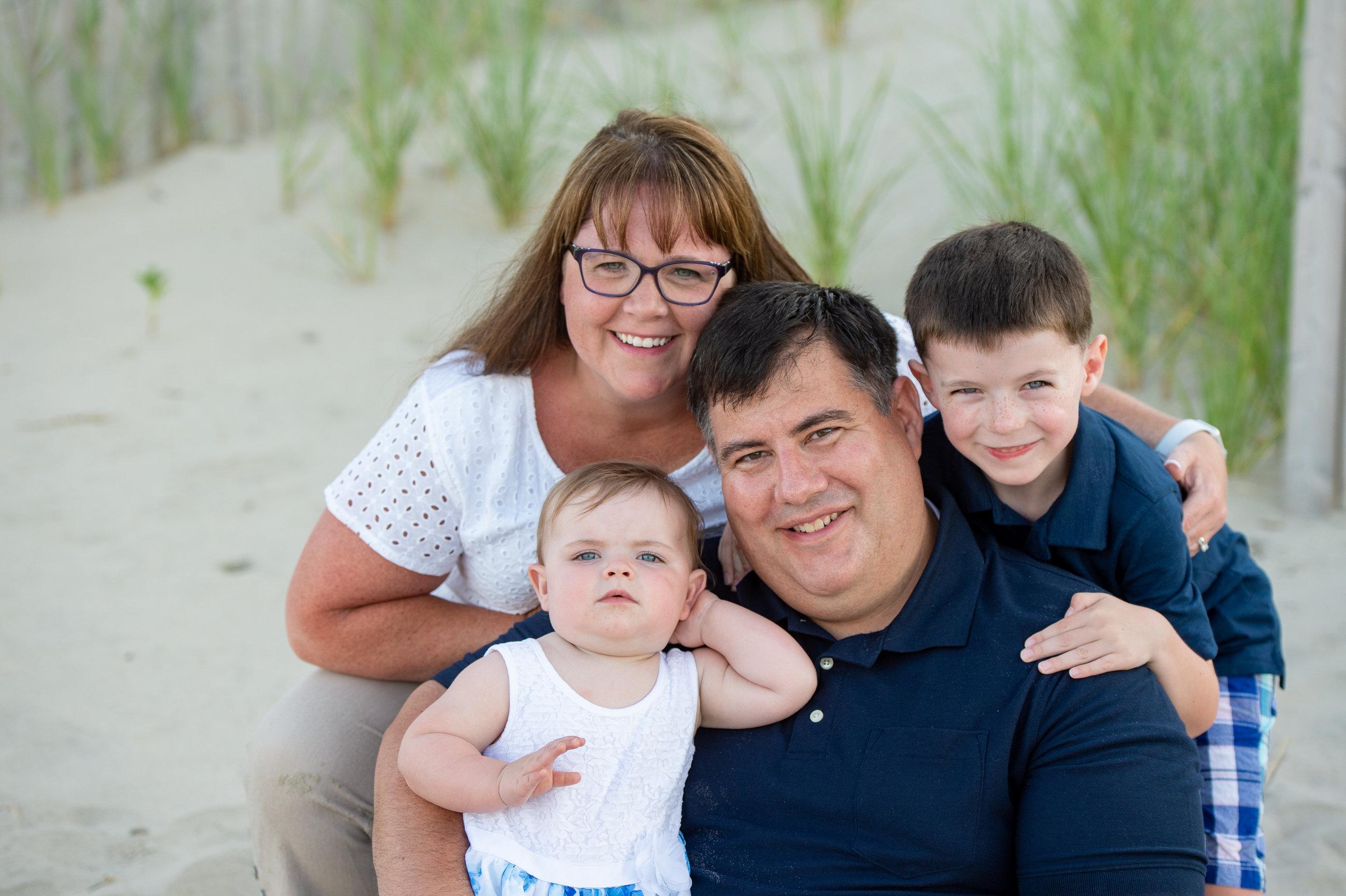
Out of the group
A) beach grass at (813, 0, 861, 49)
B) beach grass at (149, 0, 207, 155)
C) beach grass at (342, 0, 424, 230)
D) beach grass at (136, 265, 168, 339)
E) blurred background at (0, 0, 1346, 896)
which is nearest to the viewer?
blurred background at (0, 0, 1346, 896)

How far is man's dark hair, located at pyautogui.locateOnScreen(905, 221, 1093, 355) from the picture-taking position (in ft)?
6.82

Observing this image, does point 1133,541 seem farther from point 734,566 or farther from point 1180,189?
point 1180,189

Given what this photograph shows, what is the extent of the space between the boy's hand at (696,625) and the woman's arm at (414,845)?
21.3 inches

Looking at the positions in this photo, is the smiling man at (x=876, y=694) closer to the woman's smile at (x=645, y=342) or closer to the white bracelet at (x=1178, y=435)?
the woman's smile at (x=645, y=342)

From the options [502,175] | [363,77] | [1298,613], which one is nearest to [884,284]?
[502,175]

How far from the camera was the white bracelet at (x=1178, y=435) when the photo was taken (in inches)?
101

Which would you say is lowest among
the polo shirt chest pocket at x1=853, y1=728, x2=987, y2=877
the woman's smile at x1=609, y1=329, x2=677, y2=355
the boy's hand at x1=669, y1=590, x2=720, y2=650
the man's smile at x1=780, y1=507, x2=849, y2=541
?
the polo shirt chest pocket at x1=853, y1=728, x2=987, y2=877

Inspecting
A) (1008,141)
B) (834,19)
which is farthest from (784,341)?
(834,19)

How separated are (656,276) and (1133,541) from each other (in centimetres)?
108

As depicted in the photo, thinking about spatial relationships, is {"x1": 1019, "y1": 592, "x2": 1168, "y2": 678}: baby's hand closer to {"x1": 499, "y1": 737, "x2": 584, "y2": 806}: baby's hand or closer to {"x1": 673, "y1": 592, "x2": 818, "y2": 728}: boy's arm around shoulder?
{"x1": 673, "y1": 592, "x2": 818, "y2": 728}: boy's arm around shoulder

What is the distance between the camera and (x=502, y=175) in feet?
22.1

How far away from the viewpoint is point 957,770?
199 cm

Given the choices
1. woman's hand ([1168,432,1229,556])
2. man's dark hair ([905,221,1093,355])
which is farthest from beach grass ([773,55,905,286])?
man's dark hair ([905,221,1093,355])

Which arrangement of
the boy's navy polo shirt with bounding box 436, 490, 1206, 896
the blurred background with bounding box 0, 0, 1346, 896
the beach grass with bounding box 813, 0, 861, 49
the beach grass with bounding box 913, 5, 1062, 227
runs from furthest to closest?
the beach grass with bounding box 813, 0, 861, 49 < the beach grass with bounding box 913, 5, 1062, 227 < the blurred background with bounding box 0, 0, 1346, 896 < the boy's navy polo shirt with bounding box 436, 490, 1206, 896
